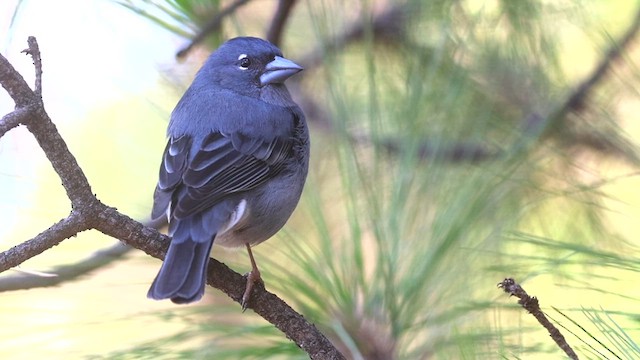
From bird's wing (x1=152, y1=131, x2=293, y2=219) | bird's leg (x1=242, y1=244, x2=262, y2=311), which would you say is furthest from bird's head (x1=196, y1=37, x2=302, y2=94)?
bird's leg (x1=242, y1=244, x2=262, y2=311)

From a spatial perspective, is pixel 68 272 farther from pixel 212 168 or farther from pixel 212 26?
pixel 212 26

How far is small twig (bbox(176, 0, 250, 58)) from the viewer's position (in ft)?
6.76

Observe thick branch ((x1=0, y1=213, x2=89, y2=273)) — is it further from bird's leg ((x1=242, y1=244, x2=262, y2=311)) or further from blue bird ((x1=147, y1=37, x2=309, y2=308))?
bird's leg ((x1=242, y1=244, x2=262, y2=311))

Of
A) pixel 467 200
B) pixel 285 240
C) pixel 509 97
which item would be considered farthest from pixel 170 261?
pixel 509 97

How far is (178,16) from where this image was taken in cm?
207

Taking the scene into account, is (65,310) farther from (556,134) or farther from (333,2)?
(556,134)

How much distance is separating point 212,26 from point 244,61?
7.4 inches

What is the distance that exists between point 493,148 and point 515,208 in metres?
0.15

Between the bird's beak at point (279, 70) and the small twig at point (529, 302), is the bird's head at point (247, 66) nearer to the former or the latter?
the bird's beak at point (279, 70)

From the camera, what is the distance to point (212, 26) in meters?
2.11

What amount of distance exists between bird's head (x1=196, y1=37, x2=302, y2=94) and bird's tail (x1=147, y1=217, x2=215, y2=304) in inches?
17.4

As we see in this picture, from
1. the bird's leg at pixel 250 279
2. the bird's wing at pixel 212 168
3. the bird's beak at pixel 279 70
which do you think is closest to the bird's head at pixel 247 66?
the bird's beak at pixel 279 70

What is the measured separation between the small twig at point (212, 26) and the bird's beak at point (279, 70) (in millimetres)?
151

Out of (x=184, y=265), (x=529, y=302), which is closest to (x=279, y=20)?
(x=184, y=265)
